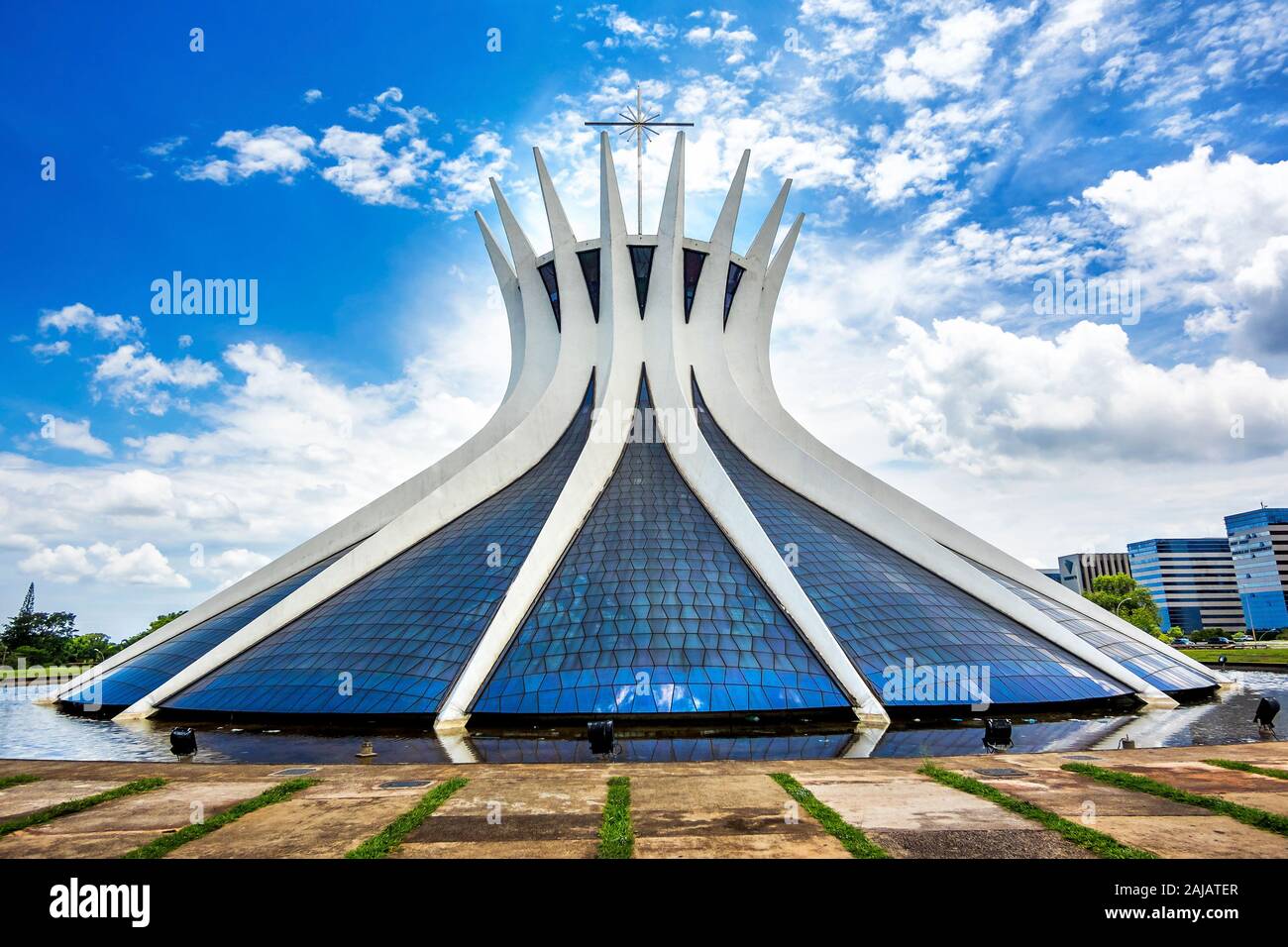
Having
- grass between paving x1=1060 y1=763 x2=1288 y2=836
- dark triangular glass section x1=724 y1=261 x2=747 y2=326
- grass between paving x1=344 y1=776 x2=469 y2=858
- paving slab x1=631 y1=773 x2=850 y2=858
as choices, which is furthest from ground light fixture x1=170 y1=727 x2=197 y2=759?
dark triangular glass section x1=724 y1=261 x2=747 y2=326

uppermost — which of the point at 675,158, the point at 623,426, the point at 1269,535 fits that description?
the point at 675,158

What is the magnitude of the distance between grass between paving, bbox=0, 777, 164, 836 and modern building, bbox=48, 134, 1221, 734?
640cm

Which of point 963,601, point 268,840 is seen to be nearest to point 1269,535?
point 963,601

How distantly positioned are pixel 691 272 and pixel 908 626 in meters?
20.5

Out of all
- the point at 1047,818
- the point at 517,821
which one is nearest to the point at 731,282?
the point at 1047,818

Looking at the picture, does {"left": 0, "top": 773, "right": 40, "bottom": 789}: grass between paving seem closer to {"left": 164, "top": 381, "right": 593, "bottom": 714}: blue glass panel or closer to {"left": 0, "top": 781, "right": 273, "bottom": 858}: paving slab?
{"left": 0, "top": 781, "right": 273, "bottom": 858}: paving slab

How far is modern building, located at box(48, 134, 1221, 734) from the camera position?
17797 millimetres

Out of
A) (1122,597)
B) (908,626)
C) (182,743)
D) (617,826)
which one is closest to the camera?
(617,826)

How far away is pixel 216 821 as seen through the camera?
865 cm

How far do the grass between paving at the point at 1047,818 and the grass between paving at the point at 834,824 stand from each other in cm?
231

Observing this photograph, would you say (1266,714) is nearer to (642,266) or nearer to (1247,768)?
(1247,768)
